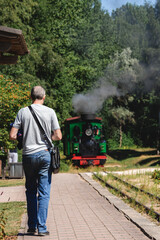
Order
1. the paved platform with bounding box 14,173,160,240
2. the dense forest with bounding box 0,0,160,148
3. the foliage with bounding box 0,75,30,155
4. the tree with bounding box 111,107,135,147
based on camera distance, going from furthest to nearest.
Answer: the tree with bounding box 111,107,135,147 → the dense forest with bounding box 0,0,160,148 → the foliage with bounding box 0,75,30,155 → the paved platform with bounding box 14,173,160,240

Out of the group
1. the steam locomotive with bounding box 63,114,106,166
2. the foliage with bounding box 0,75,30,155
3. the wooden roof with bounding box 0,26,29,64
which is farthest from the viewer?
the steam locomotive with bounding box 63,114,106,166

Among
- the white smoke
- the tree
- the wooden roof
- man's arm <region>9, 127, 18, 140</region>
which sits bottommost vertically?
man's arm <region>9, 127, 18, 140</region>

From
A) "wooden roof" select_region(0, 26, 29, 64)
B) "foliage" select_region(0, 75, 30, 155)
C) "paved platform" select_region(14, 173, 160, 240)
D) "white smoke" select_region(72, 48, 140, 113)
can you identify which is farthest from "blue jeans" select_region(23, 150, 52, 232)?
"white smoke" select_region(72, 48, 140, 113)

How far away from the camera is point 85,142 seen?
69.7ft

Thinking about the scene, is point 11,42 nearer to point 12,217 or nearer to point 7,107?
point 12,217

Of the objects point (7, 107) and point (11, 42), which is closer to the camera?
point (11, 42)

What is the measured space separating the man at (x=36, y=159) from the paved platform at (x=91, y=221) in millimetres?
298

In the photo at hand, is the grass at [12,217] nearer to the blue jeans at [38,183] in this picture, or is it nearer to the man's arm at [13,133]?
the blue jeans at [38,183]

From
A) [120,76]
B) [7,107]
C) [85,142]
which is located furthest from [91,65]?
[7,107]

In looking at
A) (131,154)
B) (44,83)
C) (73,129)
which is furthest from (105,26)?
(73,129)

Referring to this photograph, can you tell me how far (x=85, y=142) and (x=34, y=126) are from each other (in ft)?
51.9

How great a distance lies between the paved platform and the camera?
223 inches

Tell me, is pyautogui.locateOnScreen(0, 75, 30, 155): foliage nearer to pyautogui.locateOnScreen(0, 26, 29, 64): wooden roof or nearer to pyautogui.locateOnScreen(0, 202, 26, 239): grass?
pyautogui.locateOnScreen(0, 202, 26, 239): grass

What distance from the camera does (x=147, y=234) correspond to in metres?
5.71
